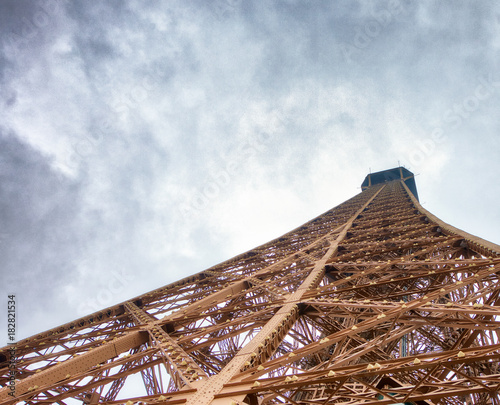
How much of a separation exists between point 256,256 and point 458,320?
1333 cm

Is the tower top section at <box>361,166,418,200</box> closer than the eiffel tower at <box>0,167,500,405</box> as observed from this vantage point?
No

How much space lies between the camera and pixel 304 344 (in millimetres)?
6602

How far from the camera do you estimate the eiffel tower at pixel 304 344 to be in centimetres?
351

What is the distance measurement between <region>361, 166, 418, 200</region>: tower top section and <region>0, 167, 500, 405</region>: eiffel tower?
39625 mm

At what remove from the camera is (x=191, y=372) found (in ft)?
15.0

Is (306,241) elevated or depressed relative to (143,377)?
elevated

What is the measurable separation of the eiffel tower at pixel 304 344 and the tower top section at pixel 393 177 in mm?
39625

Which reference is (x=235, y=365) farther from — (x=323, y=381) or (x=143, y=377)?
(x=143, y=377)

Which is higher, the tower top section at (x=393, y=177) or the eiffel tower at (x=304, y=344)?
the tower top section at (x=393, y=177)

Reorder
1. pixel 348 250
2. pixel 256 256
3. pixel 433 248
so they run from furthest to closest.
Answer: pixel 256 256
pixel 348 250
pixel 433 248

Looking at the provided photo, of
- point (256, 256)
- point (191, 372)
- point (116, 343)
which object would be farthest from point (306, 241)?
point (191, 372)

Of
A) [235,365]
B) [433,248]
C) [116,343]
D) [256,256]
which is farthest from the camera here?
[256,256]

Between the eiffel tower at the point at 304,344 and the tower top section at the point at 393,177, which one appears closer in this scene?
the eiffel tower at the point at 304,344

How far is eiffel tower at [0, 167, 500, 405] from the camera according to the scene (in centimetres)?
351
